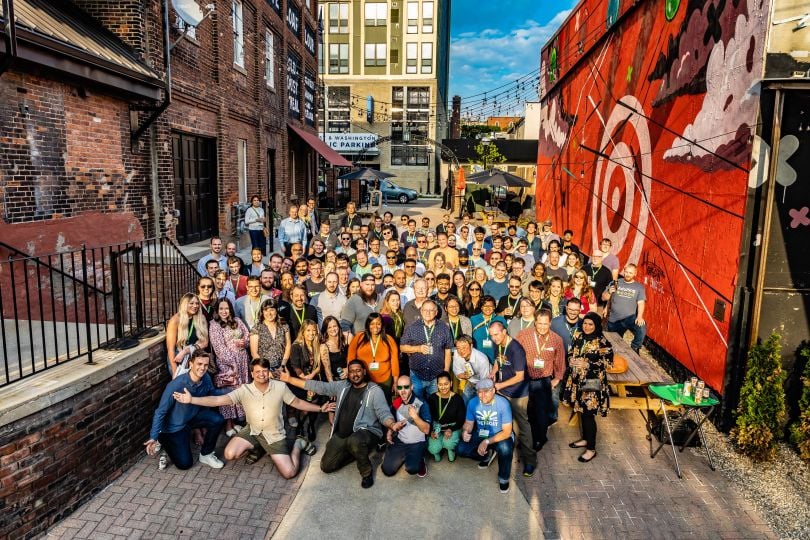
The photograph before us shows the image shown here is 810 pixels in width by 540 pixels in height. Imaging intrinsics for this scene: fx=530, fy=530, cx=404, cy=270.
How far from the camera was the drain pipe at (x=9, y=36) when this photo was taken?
5.93m

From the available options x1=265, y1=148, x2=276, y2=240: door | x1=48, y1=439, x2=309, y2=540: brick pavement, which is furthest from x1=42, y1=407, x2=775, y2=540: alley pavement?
x1=265, y1=148, x2=276, y2=240: door

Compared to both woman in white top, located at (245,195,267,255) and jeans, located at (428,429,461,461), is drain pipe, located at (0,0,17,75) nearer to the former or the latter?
woman in white top, located at (245,195,267,255)

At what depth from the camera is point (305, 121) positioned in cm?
2367

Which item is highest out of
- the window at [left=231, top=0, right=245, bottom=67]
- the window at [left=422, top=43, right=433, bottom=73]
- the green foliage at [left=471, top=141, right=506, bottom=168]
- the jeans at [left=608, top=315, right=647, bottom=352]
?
the window at [left=422, top=43, right=433, bottom=73]

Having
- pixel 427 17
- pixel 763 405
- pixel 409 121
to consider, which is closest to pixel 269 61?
pixel 763 405

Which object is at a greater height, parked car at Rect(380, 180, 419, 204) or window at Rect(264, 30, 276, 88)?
window at Rect(264, 30, 276, 88)

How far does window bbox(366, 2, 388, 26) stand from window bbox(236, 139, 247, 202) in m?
41.9

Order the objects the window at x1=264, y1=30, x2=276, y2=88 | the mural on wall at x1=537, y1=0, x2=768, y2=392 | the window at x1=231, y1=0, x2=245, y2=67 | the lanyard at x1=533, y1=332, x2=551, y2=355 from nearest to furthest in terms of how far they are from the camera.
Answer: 1. the lanyard at x1=533, y1=332, x2=551, y2=355
2. the mural on wall at x1=537, y1=0, x2=768, y2=392
3. the window at x1=231, y1=0, x2=245, y2=67
4. the window at x1=264, y1=30, x2=276, y2=88

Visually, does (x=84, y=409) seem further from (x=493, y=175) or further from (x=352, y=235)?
(x=493, y=175)

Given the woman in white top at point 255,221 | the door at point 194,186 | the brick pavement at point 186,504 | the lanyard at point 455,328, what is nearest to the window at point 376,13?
the door at point 194,186

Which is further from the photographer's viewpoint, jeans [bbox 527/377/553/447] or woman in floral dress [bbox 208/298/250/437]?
woman in floral dress [bbox 208/298/250/437]

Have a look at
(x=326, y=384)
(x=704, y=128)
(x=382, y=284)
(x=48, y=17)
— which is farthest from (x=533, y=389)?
(x=48, y=17)

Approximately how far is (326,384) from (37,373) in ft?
9.32

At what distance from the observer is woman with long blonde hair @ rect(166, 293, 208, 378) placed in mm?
6184
